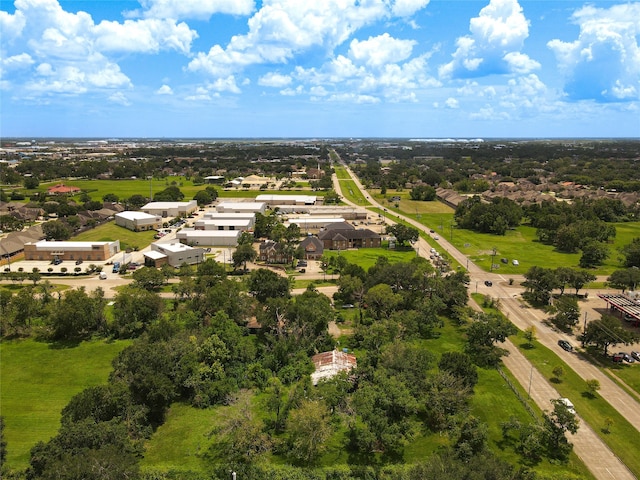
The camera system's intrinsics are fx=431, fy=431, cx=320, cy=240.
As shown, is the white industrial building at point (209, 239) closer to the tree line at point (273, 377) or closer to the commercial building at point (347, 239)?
the commercial building at point (347, 239)

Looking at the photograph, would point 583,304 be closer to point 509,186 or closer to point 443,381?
point 443,381

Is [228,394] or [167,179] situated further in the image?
[167,179]

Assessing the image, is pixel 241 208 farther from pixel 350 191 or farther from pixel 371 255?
pixel 350 191

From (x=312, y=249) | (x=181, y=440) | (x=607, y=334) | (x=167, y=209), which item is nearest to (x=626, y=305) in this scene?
(x=607, y=334)

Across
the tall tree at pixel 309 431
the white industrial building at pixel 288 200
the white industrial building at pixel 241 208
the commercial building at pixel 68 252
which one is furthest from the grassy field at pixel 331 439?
the white industrial building at pixel 288 200

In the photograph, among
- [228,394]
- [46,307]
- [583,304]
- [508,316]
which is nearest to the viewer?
[228,394]

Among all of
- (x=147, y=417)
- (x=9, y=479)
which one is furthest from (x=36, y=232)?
(x=9, y=479)

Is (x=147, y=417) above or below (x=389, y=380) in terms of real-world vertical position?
below
